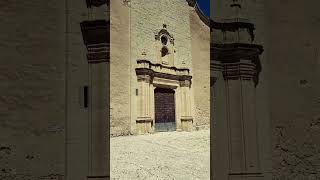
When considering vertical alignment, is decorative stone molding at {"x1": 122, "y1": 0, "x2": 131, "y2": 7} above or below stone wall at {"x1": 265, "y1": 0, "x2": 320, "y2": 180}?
above

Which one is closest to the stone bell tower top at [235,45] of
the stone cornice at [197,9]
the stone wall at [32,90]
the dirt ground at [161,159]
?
the stone wall at [32,90]

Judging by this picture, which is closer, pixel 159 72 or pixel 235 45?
pixel 235 45

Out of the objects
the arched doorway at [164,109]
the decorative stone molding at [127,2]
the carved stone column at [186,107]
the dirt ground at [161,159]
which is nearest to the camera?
the dirt ground at [161,159]

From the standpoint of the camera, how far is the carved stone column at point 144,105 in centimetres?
1620

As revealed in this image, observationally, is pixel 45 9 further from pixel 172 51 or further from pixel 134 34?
pixel 172 51

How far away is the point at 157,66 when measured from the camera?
57.7 feet

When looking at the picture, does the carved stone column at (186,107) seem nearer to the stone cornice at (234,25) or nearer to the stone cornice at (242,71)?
the stone cornice at (242,71)

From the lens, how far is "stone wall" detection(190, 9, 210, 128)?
19.3m

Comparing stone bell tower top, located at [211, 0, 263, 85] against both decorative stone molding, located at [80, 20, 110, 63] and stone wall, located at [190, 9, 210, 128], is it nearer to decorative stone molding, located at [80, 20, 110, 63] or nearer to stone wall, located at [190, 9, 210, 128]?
decorative stone molding, located at [80, 20, 110, 63]

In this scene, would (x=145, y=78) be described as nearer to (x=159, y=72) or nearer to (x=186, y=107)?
(x=159, y=72)

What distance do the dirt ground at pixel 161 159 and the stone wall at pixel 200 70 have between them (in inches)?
203

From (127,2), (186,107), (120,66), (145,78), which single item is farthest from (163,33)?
(186,107)

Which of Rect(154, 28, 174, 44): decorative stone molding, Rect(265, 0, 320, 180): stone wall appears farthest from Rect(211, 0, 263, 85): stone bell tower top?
Rect(154, 28, 174, 44): decorative stone molding

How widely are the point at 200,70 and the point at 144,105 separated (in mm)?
4550
